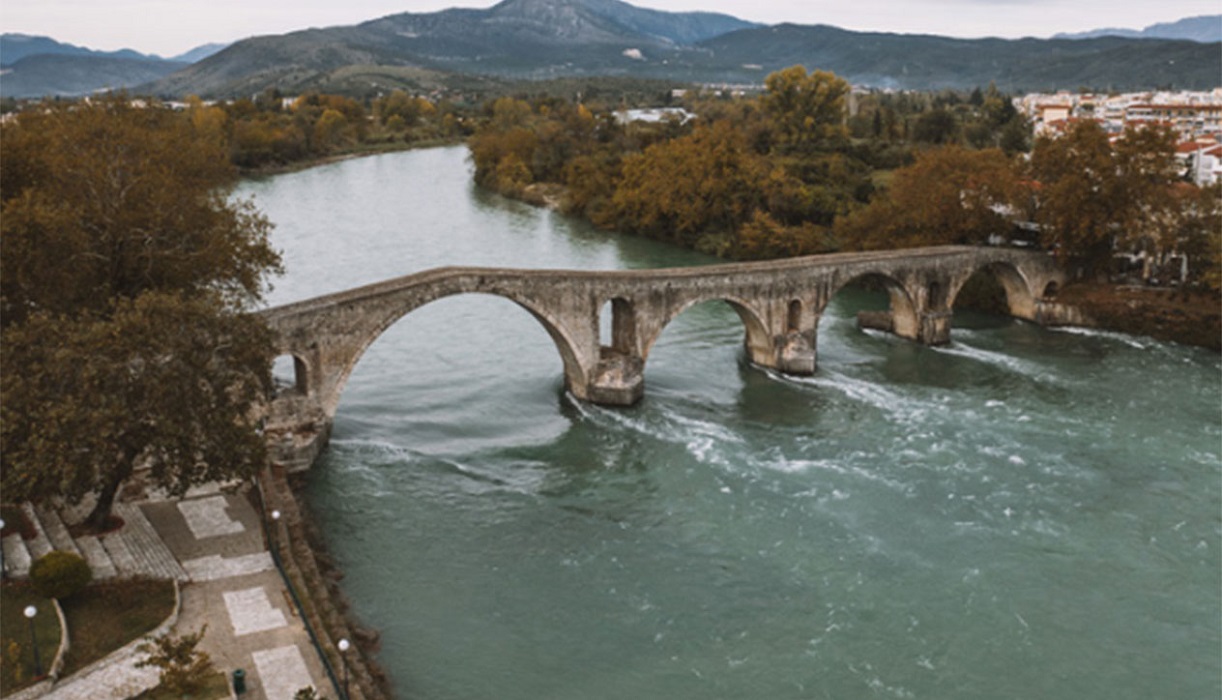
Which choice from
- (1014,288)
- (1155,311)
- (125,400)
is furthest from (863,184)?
(125,400)

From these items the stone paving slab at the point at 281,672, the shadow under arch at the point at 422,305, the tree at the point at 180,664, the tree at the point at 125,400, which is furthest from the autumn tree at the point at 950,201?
the tree at the point at 180,664

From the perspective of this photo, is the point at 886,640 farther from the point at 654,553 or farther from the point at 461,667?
the point at 461,667

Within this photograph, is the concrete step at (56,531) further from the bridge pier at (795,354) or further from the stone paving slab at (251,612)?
the bridge pier at (795,354)

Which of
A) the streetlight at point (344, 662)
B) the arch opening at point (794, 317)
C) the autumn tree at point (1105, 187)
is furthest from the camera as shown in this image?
the autumn tree at point (1105, 187)

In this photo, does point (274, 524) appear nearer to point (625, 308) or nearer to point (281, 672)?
point (281, 672)

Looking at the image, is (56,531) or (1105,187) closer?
(56,531)

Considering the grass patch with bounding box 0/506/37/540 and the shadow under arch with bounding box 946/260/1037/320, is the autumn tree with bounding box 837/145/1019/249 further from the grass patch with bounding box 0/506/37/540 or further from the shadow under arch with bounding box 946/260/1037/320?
the grass patch with bounding box 0/506/37/540
